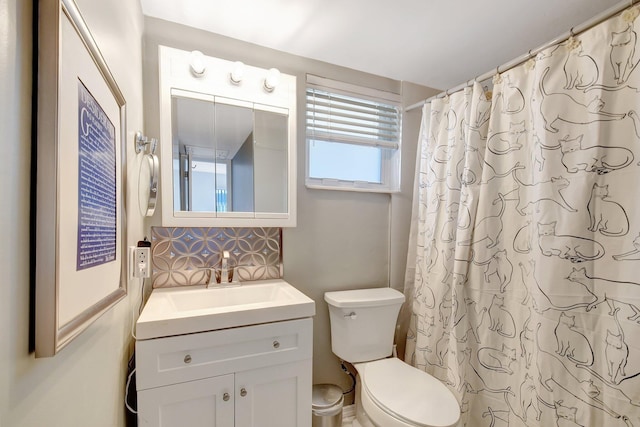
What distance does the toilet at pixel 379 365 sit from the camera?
1.17 meters

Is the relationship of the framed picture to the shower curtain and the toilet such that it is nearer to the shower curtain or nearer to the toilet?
the toilet

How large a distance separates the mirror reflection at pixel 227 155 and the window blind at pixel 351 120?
26cm

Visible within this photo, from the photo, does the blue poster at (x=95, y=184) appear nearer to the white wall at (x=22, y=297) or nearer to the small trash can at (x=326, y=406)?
the white wall at (x=22, y=297)

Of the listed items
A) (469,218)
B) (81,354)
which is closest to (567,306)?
(469,218)

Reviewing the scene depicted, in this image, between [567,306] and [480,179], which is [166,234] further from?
[567,306]

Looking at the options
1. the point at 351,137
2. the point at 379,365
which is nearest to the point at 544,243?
the point at 379,365

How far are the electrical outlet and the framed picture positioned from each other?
9.7 inches

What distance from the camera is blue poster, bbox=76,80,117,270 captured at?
529 millimetres

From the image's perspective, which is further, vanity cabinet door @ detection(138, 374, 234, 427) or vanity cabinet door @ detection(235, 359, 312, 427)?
vanity cabinet door @ detection(235, 359, 312, 427)

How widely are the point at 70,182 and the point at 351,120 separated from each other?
1584 millimetres

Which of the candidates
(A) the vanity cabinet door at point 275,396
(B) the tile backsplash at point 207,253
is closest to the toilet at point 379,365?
(A) the vanity cabinet door at point 275,396

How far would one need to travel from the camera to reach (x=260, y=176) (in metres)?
1.51

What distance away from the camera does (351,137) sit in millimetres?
1813

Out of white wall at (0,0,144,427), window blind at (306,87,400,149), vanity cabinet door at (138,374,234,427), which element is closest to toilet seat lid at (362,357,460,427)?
vanity cabinet door at (138,374,234,427)
